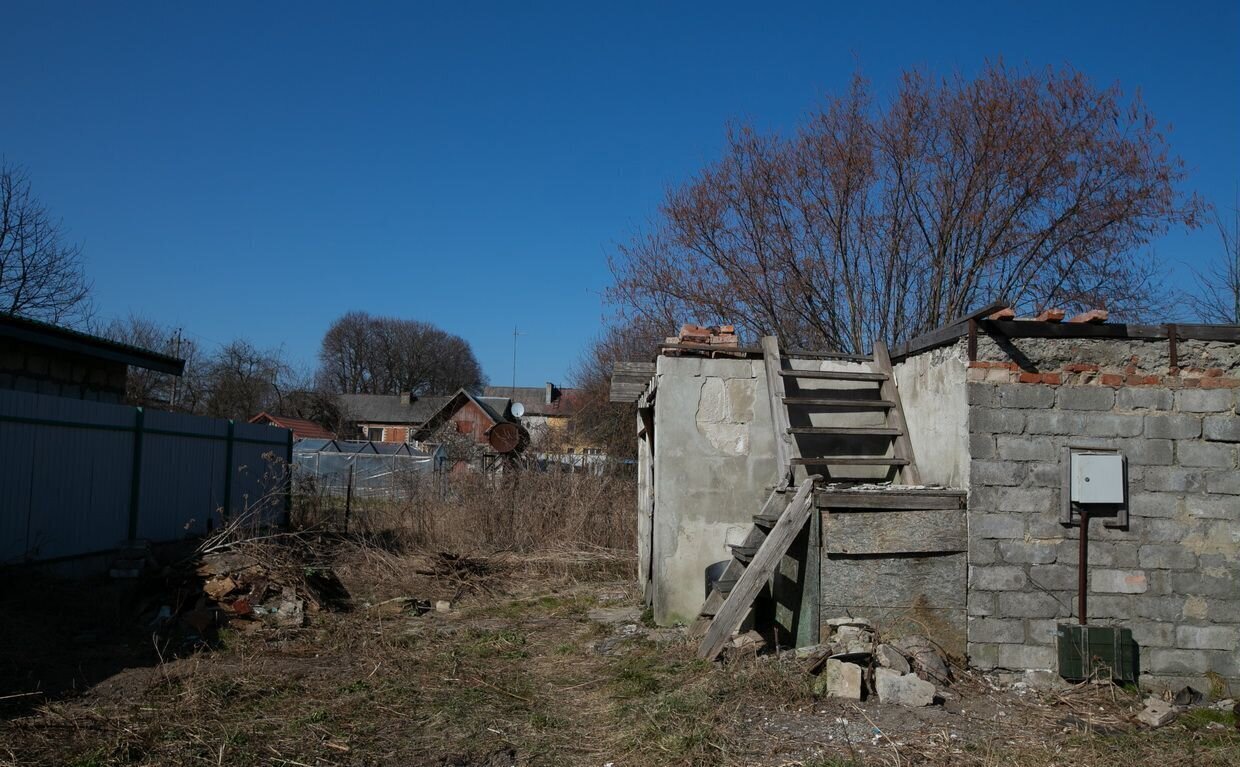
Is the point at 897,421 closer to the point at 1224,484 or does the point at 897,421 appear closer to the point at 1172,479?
the point at 1172,479

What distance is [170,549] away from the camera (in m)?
10.7

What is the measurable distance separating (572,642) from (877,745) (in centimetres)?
417

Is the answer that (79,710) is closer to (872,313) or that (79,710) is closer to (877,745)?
(877,745)

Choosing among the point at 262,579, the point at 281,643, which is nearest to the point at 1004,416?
the point at 281,643

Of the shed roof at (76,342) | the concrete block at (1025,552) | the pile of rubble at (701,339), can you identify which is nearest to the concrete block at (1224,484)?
the concrete block at (1025,552)

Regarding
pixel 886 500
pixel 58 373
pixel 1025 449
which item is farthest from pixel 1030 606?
pixel 58 373

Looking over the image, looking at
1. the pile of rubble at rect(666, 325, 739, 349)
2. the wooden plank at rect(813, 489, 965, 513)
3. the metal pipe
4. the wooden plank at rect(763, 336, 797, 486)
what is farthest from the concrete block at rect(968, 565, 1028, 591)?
the pile of rubble at rect(666, 325, 739, 349)

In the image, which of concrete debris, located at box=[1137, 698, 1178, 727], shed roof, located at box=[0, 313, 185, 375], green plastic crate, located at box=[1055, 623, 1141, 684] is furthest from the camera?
shed roof, located at box=[0, 313, 185, 375]

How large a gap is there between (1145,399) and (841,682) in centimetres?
329

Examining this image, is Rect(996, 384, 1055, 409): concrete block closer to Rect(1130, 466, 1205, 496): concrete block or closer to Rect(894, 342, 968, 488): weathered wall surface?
Rect(894, 342, 968, 488): weathered wall surface

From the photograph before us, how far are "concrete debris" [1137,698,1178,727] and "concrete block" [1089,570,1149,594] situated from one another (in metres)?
0.88

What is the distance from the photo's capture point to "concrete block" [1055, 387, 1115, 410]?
673 centimetres

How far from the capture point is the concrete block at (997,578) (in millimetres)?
6637

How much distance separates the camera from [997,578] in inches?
262
